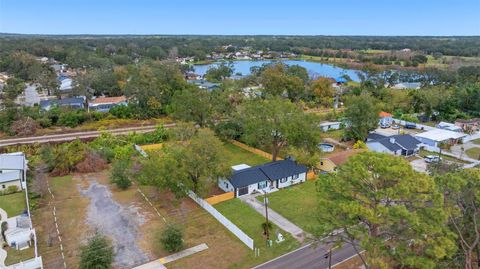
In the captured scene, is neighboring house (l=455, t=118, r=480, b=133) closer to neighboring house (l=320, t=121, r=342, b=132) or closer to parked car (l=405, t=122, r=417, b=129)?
parked car (l=405, t=122, r=417, b=129)

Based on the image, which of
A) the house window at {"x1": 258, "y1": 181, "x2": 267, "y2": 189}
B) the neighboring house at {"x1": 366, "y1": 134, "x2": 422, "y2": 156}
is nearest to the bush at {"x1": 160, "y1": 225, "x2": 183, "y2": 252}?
the house window at {"x1": 258, "y1": 181, "x2": 267, "y2": 189}

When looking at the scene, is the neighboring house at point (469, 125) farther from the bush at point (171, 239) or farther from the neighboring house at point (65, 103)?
the neighboring house at point (65, 103)

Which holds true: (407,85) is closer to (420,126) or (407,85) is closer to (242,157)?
(420,126)

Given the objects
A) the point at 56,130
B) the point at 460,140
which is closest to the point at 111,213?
the point at 56,130

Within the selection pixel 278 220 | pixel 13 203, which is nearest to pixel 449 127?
pixel 278 220

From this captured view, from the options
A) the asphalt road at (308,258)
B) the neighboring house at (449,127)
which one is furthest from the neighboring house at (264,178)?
the neighboring house at (449,127)
